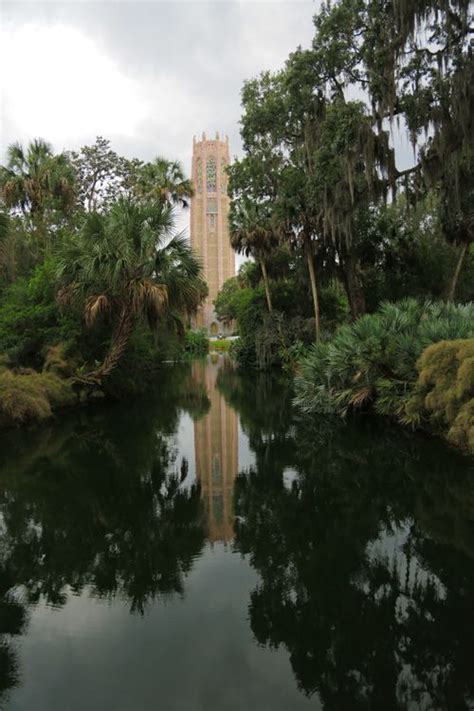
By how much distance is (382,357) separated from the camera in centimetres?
1156

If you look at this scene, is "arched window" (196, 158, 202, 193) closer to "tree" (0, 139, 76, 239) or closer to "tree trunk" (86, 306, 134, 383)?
"tree" (0, 139, 76, 239)

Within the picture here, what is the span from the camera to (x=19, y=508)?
261 inches

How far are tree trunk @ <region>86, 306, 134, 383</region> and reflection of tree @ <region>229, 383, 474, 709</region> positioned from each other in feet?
27.9

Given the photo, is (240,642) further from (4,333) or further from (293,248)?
(293,248)

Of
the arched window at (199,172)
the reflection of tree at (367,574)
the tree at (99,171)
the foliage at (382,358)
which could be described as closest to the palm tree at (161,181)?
the tree at (99,171)

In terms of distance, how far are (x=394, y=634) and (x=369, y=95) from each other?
49.2ft

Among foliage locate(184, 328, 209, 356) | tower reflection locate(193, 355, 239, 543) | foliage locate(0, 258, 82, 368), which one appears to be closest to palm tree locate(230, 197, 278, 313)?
foliage locate(0, 258, 82, 368)

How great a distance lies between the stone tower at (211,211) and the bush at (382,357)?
268ft

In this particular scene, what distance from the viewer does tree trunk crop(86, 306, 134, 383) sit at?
15.8m

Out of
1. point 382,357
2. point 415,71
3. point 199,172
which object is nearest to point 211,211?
point 199,172

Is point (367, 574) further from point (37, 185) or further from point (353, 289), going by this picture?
point (37, 185)

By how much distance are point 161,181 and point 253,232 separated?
5668 millimetres

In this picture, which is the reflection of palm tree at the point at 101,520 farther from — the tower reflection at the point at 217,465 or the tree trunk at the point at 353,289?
the tree trunk at the point at 353,289

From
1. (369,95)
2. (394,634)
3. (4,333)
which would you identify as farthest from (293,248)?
(394,634)
